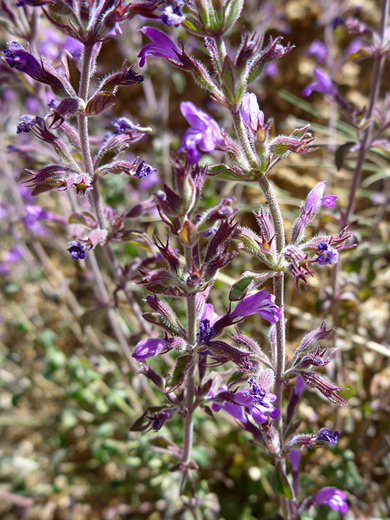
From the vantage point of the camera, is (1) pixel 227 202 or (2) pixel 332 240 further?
(2) pixel 332 240

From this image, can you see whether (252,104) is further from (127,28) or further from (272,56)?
(127,28)

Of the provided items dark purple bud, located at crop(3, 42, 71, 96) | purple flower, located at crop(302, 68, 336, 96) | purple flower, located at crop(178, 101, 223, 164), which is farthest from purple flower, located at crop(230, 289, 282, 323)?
purple flower, located at crop(302, 68, 336, 96)

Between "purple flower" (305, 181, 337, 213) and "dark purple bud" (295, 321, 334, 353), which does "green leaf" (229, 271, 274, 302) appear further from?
"dark purple bud" (295, 321, 334, 353)

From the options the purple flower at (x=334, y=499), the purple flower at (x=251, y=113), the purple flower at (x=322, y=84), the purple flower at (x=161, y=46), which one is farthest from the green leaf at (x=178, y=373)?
the purple flower at (x=322, y=84)

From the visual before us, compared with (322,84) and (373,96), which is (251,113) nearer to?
(322,84)

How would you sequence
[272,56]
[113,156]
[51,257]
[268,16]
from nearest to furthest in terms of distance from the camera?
[272,56] → [113,156] → [268,16] → [51,257]

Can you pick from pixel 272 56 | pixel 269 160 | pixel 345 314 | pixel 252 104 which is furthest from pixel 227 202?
pixel 345 314

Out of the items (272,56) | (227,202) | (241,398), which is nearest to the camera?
(227,202)
